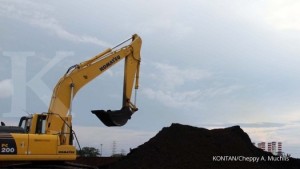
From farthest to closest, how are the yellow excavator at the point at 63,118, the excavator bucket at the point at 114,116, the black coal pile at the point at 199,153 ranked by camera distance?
1. the black coal pile at the point at 199,153
2. the excavator bucket at the point at 114,116
3. the yellow excavator at the point at 63,118

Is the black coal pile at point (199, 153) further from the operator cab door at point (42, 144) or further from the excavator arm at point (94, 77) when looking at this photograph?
the operator cab door at point (42, 144)

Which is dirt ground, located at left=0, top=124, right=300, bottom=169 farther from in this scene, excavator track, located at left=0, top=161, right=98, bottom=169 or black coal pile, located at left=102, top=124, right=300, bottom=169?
excavator track, located at left=0, top=161, right=98, bottom=169

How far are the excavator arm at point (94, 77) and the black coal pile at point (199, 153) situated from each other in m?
5.65

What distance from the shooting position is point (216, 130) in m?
21.9

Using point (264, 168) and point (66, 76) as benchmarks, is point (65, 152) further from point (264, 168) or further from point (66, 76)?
point (264, 168)

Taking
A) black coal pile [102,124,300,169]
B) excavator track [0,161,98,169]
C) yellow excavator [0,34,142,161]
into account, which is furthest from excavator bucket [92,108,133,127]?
black coal pile [102,124,300,169]

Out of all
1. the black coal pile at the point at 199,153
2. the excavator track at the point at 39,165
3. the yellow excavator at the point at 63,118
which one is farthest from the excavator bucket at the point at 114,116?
the black coal pile at the point at 199,153

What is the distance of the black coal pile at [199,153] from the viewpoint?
61.4 ft

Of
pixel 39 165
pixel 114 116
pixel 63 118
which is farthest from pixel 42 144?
pixel 114 116

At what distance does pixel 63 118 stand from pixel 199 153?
8743 mm

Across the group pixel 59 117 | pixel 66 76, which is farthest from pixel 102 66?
pixel 59 117

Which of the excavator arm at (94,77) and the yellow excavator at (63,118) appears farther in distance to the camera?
the excavator arm at (94,77)

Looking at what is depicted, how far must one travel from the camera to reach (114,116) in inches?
500

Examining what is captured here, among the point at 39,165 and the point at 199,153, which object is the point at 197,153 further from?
the point at 39,165
